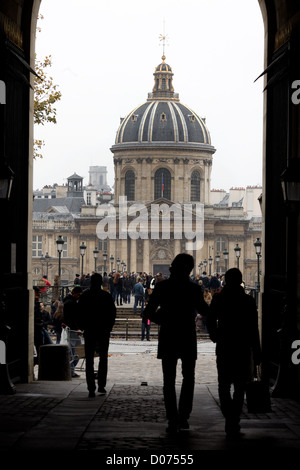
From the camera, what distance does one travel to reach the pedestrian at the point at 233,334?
31.2 ft

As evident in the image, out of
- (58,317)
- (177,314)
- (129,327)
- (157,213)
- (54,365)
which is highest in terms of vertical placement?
(157,213)

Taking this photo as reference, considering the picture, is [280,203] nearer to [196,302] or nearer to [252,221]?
[196,302]

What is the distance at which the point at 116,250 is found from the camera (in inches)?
4503

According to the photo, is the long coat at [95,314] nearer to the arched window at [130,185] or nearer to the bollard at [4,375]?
the bollard at [4,375]

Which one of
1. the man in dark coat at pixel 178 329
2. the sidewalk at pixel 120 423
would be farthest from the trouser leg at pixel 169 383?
the sidewalk at pixel 120 423

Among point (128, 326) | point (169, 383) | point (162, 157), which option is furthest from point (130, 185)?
point (169, 383)

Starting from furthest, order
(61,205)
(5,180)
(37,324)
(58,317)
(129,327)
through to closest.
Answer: (61,205)
(129,327)
(58,317)
(37,324)
(5,180)

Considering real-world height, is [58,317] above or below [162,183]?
below

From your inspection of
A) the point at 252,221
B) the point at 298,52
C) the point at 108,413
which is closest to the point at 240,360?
the point at 108,413

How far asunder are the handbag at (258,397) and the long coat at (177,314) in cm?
90

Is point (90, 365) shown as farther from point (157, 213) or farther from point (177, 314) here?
point (157, 213)

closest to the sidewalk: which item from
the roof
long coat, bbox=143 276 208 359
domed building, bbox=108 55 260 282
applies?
long coat, bbox=143 276 208 359

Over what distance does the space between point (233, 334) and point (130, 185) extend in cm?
11142

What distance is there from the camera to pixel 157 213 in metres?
115
